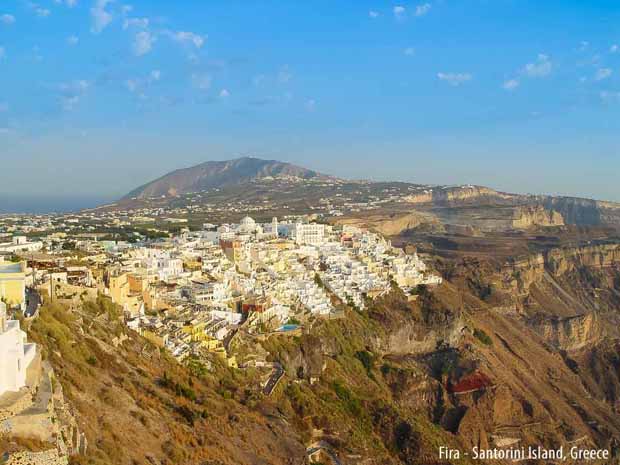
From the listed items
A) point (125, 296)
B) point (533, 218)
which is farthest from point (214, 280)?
point (533, 218)

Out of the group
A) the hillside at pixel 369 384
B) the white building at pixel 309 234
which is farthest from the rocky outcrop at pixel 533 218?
the white building at pixel 309 234

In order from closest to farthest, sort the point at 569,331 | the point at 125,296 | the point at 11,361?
the point at 11,361 → the point at 125,296 → the point at 569,331

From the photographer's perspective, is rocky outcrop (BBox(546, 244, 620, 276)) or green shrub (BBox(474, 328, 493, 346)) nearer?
green shrub (BBox(474, 328, 493, 346))

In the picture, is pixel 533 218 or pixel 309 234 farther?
pixel 533 218

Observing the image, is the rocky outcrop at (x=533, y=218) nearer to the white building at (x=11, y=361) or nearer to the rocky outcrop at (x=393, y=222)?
the rocky outcrop at (x=393, y=222)

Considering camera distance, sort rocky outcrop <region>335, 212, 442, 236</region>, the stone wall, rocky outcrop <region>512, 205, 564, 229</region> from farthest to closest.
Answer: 1. rocky outcrop <region>512, 205, 564, 229</region>
2. rocky outcrop <region>335, 212, 442, 236</region>
3. the stone wall

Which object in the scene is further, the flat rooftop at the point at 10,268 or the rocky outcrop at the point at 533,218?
the rocky outcrop at the point at 533,218

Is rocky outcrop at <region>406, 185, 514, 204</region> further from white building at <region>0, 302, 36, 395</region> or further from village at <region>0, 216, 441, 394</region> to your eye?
white building at <region>0, 302, 36, 395</region>

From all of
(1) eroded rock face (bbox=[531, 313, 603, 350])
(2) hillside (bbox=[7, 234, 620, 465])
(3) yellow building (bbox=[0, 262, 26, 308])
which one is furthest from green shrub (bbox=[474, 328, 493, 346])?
(3) yellow building (bbox=[0, 262, 26, 308])

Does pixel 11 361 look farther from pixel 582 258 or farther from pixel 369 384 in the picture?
pixel 582 258

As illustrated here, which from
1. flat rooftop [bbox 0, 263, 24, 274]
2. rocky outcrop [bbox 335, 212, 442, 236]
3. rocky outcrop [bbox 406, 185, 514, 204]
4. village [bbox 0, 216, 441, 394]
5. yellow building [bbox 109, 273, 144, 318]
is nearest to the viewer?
flat rooftop [bbox 0, 263, 24, 274]
